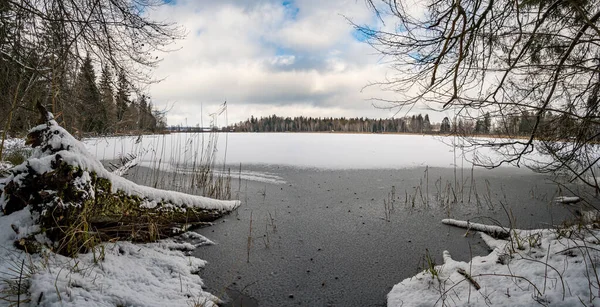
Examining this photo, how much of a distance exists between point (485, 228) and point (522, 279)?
2128 millimetres

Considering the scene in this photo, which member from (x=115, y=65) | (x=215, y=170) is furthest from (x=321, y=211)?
(x=215, y=170)

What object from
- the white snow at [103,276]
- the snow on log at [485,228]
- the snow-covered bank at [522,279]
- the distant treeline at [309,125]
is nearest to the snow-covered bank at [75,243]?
the white snow at [103,276]

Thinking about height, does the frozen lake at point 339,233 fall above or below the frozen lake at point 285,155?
below

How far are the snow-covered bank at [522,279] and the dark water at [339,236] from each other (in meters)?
0.32

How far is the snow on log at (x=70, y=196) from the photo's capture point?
216 centimetres

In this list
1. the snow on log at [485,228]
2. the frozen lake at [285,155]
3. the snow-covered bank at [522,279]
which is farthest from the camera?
the frozen lake at [285,155]

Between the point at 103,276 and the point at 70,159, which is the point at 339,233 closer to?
the point at 103,276

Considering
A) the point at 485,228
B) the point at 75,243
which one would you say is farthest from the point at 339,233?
the point at 75,243

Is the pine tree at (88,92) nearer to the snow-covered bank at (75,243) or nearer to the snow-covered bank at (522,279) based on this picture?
the snow-covered bank at (75,243)

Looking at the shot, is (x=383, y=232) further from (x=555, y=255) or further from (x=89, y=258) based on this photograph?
(x=89, y=258)

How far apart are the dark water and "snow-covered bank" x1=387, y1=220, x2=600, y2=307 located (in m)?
0.32

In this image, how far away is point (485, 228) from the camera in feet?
12.9

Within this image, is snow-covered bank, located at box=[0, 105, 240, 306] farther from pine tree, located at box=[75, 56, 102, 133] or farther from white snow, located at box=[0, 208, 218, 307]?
pine tree, located at box=[75, 56, 102, 133]

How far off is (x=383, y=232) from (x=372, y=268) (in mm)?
1095
